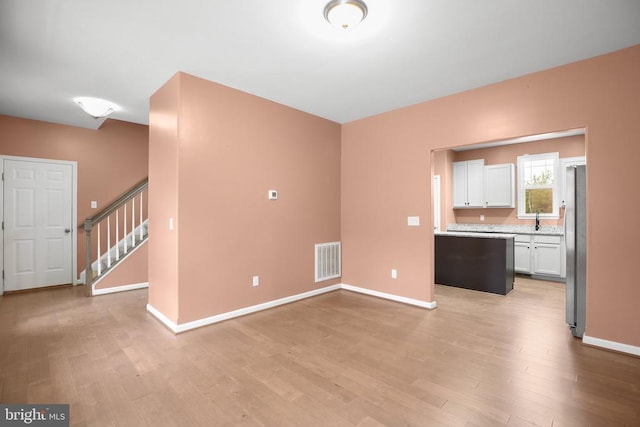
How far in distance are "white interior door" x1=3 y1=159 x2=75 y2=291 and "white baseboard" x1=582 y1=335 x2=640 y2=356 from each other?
720 cm

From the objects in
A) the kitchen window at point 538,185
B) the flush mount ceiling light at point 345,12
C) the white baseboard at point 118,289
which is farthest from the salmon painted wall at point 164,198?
the kitchen window at point 538,185

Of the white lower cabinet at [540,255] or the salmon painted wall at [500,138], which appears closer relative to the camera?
the salmon painted wall at [500,138]

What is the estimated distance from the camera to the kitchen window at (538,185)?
5.91 m

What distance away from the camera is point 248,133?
12.5ft

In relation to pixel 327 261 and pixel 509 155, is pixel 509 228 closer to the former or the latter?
pixel 509 155

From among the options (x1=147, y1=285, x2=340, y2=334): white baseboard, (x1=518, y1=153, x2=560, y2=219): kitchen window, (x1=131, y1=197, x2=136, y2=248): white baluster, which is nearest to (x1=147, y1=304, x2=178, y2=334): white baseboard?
(x1=147, y1=285, x2=340, y2=334): white baseboard

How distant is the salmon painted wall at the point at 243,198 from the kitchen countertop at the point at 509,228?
3.60 m

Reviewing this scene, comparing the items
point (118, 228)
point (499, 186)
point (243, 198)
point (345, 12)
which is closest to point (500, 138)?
point (345, 12)

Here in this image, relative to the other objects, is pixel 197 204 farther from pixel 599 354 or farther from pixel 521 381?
pixel 599 354

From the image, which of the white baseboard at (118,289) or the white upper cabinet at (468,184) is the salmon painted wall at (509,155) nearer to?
the white upper cabinet at (468,184)

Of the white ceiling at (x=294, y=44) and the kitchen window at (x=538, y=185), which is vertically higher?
the white ceiling at (x=294, y=44)

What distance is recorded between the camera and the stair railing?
188 inches

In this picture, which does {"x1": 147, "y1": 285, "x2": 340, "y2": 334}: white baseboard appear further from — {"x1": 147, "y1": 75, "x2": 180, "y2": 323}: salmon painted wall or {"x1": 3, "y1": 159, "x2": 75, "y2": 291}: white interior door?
{"x1": 3, "y1": 159, "x2": 75, "y2": 291}: white interior door

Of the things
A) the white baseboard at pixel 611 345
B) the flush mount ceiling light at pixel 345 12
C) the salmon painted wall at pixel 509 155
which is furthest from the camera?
the salmon painted wall at pixel 509 155
